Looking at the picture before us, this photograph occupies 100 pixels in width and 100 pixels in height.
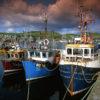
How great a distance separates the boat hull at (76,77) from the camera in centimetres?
2623

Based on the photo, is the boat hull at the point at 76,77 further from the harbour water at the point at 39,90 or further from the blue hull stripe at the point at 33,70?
the blue hull stripe at the point at 33,70

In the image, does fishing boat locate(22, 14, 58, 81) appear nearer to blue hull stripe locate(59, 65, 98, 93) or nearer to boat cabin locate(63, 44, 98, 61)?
boat cabin locate(63, 44, 98, 61)

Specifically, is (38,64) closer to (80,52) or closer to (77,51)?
(77,51)

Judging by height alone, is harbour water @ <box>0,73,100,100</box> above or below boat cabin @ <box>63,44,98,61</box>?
below

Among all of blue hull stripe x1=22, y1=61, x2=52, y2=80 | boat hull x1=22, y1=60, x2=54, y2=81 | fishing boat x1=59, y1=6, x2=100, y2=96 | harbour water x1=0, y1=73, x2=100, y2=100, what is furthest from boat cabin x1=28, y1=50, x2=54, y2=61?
fishing boat x1=59, y1=6, x2=100, y2=96

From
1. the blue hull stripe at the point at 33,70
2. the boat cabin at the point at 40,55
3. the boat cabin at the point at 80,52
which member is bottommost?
the blue hull stripe at the point at 33,70

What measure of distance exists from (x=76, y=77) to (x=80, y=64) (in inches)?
50.1

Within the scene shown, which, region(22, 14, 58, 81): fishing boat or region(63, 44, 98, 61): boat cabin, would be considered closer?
region(63, 44, 98, 61): boat cabin

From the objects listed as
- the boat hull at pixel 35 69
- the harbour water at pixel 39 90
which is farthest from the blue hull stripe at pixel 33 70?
the harbour water at pixel 39 90

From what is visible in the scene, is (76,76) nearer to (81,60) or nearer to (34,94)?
(81,60)

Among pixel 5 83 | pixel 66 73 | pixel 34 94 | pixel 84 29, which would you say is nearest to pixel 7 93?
pixel 34 94

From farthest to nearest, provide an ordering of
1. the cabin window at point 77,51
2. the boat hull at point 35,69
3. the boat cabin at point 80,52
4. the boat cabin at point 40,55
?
1. the boat cabin at point 40,55
2. the boat hull at point 35,69
3. the cabin window at point 77,51
4. the boat cabin at point 80,52

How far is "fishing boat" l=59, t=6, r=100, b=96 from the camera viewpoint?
26.3 metres

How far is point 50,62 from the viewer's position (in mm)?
34844
